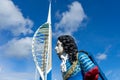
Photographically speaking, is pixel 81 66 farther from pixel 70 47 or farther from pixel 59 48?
pixel 59 48

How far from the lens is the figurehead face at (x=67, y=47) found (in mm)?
7098

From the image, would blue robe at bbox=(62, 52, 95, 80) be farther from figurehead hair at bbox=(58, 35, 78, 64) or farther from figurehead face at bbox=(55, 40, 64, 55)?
figurehead face at bbox=(55, 40, 64, 55)

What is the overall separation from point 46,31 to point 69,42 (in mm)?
95330

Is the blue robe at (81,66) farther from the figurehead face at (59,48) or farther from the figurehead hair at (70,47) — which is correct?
the figurehead face at (59,48)

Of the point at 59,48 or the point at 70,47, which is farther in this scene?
the point at 59,48

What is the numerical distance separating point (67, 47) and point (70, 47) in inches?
3.6

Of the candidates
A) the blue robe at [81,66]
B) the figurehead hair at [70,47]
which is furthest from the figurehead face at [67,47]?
the blue robe at [81,66]

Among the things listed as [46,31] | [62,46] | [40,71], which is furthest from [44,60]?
[62,46]

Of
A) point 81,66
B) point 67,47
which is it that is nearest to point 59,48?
point 67,47

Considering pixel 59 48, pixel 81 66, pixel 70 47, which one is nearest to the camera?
pixel 81 66

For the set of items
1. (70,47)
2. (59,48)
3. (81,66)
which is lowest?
(81,66)

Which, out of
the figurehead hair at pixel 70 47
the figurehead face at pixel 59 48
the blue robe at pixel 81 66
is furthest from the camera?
the figurehead face at pixel 59 48

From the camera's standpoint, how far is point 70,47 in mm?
7137

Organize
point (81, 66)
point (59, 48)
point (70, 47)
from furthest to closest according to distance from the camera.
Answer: point (59, 48)
point (70, 47)
point (81, 66)
